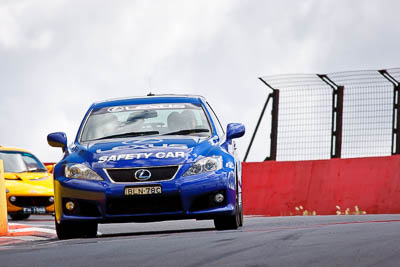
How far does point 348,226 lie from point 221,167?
5.20ft

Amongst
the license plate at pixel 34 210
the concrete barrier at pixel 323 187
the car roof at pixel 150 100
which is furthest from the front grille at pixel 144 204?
the license plate at pixel 34 210

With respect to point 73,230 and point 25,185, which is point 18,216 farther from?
point 73,230

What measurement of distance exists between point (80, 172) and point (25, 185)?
848 cm

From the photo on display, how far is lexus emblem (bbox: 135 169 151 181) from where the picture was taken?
10.3 m

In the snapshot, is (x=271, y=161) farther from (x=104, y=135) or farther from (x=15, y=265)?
(x=15, y=265)

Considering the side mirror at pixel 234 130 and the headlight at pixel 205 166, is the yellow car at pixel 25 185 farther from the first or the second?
the headlight at pixel 205 166

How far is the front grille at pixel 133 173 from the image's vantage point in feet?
34.0

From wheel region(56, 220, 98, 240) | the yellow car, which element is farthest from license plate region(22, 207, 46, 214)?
wheel region(56, 220, 98, 240)

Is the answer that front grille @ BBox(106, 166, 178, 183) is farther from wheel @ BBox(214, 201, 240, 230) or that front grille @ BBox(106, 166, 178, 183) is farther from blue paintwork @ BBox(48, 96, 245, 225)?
wheel @ BBox(214, 201, 240, 230)

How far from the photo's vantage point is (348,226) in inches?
436

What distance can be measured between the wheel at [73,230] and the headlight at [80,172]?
1.79 ft

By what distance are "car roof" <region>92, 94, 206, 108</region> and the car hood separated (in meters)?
1.18

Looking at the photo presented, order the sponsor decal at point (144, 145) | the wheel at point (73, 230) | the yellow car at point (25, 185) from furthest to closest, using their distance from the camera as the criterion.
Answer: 1. the yellow car at point (25, 185)
2. the wheel at point (73, 230)
3. the sponsor decal at point (144, 145)

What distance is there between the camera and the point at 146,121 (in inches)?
459
